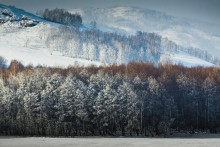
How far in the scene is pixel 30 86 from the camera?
455 ft

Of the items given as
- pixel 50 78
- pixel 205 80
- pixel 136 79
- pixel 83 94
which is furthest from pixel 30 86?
pixel 205 80

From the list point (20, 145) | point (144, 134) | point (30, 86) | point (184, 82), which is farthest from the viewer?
point (184, 82)

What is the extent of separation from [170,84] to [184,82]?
498 centimetres

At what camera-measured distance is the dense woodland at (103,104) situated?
5172 inches

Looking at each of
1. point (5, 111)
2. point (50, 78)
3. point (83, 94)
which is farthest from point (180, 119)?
point (5, 111)

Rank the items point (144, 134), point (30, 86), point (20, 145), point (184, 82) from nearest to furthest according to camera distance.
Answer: point (20, 145)
point (144, 134)
point (30, 86)
point (184, 82)

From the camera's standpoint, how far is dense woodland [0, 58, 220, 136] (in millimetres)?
131375

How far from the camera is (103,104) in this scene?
133375 mm

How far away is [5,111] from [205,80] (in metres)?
65.9

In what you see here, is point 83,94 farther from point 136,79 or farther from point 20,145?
point 20,145

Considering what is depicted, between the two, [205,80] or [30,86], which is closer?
[30,86]

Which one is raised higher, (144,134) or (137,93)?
(137,93)

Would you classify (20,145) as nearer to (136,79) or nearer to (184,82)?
(136,79)

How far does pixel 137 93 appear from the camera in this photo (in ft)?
447
